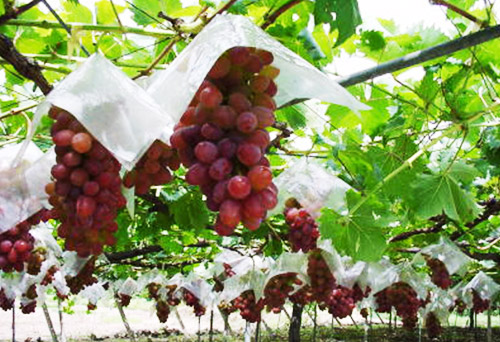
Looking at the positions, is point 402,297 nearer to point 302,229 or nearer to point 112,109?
point 302,229

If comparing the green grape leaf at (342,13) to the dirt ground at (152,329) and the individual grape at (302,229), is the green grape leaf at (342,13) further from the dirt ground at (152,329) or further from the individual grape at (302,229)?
the dirt ground at (152,329)

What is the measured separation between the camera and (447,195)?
2492 millimetres

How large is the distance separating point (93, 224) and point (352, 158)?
1.73 meters

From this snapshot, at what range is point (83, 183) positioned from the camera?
0.86m

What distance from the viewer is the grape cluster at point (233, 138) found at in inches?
29.5

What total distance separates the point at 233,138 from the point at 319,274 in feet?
11.9

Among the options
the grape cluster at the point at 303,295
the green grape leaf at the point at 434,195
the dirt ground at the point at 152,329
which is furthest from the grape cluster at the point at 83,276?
the dirt ground at the point at 152,329

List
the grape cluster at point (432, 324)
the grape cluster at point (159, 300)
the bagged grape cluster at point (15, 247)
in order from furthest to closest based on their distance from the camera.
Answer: the grape cluster at point (159, 300), the grape cluster at point (432, 324), the bagged grape cluster at point (15, 247)

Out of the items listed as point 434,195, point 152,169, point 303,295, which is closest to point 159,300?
point 303,295

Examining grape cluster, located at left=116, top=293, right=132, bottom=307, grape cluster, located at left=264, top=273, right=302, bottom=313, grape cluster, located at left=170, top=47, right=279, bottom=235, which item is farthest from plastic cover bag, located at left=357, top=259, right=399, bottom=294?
grape cluster, located at left=116, top=293, right=132, bottom=307

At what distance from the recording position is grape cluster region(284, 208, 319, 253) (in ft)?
7.83

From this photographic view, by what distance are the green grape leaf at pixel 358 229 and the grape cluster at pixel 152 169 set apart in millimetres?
1276

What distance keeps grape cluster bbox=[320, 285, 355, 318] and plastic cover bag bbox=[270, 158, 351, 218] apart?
3761mm

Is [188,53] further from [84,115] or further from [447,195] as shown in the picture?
[447,195]
